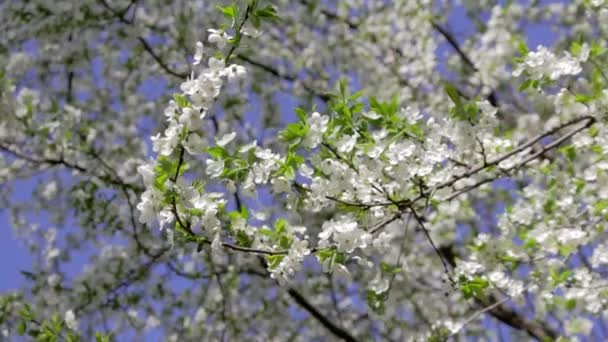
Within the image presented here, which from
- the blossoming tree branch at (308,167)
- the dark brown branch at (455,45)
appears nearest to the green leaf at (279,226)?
the blossoming tree branch at (308,167)

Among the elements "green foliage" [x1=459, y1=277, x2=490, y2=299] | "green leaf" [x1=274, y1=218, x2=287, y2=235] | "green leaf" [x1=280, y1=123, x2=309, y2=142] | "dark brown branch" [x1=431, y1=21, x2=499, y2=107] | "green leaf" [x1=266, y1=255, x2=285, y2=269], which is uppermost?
"dark brown branch" [x1=431, y1=21, x2=499, y2=107]

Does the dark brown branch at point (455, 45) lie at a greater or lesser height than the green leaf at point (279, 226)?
greater

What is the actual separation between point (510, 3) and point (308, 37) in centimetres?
139

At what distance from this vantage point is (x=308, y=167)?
212 centimetres

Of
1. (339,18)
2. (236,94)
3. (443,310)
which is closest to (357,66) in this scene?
(339,18)

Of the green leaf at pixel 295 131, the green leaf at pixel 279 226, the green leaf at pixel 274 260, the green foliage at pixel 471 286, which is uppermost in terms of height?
the green foliage at pixel 471 286

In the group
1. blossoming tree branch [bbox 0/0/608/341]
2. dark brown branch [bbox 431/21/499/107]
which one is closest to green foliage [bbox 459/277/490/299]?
blossoming tree branch [bbox 0/0/608/341]

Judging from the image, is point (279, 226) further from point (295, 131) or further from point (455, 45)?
point (455, 45)

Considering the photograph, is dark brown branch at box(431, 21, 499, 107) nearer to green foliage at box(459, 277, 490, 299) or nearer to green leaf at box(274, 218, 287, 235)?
green foliage at box(459, 277, 490, 299)

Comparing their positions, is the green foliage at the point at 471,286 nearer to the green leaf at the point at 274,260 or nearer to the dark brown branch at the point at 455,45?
the green leaf at the point at 274,260

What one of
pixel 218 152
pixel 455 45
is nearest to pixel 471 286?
pixel 218 152

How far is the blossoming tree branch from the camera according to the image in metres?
2.04

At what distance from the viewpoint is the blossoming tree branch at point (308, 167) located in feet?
6.71

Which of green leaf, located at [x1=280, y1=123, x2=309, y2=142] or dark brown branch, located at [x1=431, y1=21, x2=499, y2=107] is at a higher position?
dark brown branch, located at [x1=431, y1=21, x2=499, y2=107]
